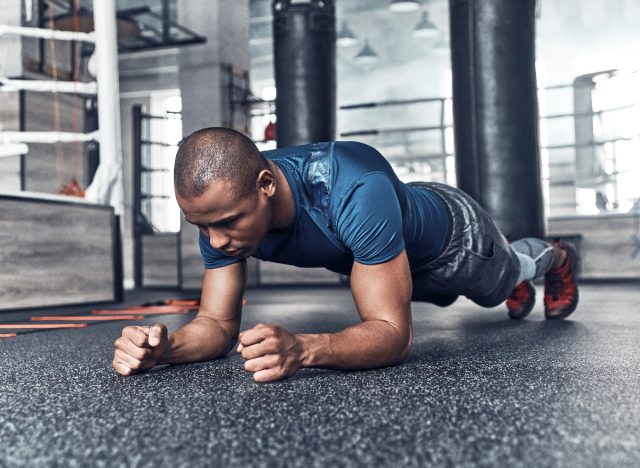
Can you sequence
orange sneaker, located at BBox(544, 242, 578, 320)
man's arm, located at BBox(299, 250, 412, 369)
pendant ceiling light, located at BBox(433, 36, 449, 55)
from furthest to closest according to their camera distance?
pendant ceiling light, located at BBox(433, 36, 449, 55) → orange sneaker, located at BBox(544, 242, 578, 320) → man's arm, located at BBox(299, 250, 412, 369)

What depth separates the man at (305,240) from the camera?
102 centimetres

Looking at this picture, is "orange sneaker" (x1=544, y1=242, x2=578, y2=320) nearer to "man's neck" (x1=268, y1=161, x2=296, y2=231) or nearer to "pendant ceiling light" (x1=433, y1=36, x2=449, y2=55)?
"man's neck" (x1=268, y1=161, x2=296, y2=231)

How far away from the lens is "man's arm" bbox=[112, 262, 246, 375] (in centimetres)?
113

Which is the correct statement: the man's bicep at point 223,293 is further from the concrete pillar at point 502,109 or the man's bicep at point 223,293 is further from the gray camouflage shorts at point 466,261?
the concrete pillar at point 502,109

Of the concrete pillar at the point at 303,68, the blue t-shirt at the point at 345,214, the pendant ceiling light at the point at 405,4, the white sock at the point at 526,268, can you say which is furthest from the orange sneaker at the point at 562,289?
the pendant ceiling light at the point at 405,4

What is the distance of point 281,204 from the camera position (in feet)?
3.79

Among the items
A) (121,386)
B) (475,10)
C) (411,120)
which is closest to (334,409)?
(121,386)

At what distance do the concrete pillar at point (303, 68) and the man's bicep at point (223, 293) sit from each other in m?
2.45

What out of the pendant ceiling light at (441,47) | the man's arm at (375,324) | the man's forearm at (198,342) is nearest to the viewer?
the man's arm at (375,324)

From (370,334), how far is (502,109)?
1.40m

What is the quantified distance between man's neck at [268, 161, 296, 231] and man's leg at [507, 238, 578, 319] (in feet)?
2.87

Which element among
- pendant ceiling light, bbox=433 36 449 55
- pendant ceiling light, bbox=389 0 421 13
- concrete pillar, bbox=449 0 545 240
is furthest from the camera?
pendant ceiling light, bbox=433 36 449 55

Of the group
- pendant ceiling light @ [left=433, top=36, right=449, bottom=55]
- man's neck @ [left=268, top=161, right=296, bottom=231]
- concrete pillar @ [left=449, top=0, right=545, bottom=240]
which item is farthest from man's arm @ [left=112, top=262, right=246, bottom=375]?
pendant ceiling light @ [left=433, top=36, right=449, bottom=55]

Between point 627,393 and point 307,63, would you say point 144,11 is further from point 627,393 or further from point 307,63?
point 627,393
